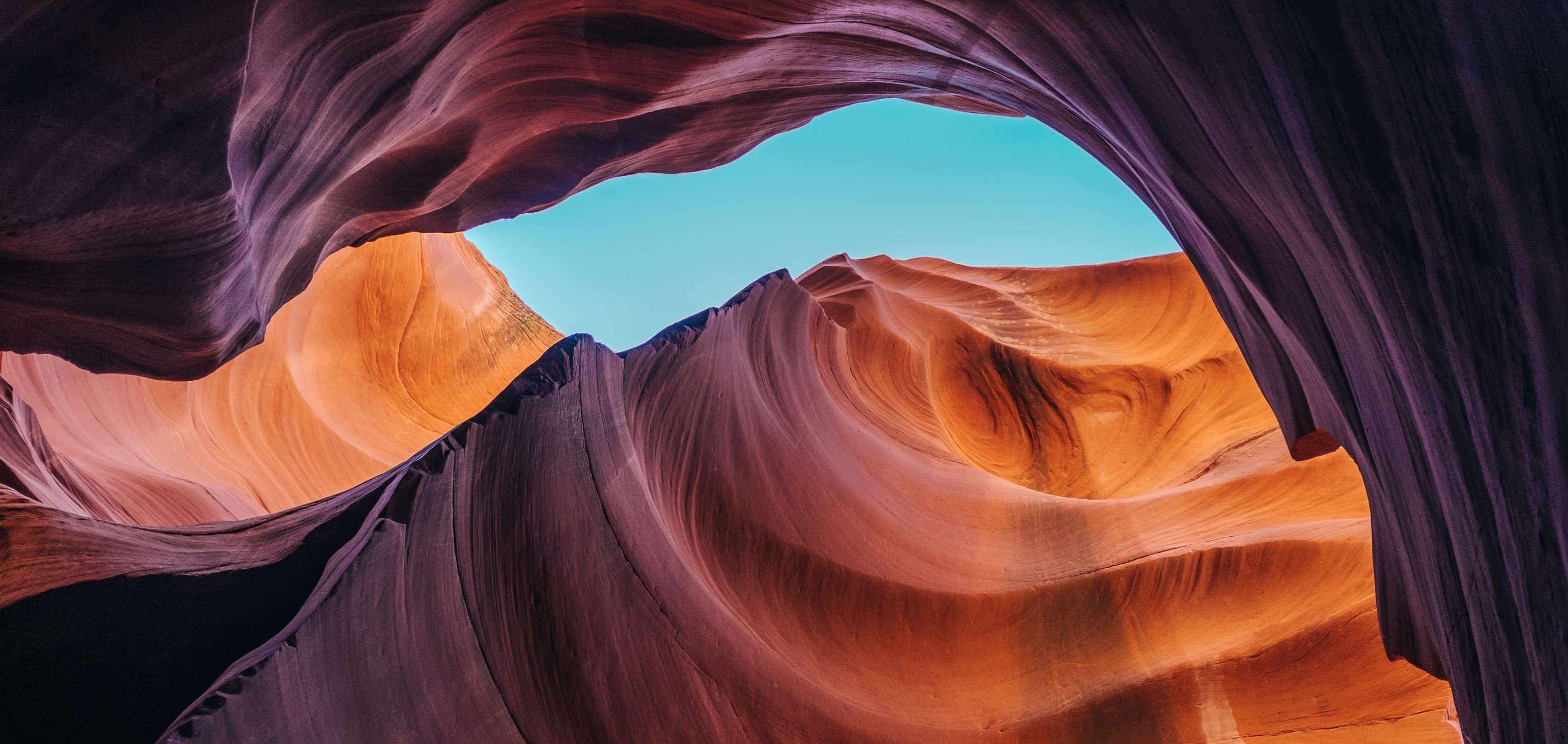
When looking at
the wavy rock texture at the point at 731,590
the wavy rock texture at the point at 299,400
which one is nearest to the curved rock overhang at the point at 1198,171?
the wavy rock texture at the point at 731,590

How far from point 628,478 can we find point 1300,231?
3.17 meters

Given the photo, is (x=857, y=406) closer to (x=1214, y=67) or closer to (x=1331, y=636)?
(x=1331, y=636)

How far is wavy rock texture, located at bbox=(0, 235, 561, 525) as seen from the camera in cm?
493

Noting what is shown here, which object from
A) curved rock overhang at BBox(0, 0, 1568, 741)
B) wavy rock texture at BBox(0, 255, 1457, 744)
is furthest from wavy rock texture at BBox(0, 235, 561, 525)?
curved rock overhang at BBox(0, 0, 1568, 741)

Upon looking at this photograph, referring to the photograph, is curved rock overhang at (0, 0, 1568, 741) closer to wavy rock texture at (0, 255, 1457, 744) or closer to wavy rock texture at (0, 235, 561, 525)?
wavy rock texture at (0, 255, 1457, 744)

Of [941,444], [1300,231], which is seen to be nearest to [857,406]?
[941,444]

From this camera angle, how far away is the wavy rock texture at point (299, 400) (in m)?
4.93

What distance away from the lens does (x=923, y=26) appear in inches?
152

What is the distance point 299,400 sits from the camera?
342 inches

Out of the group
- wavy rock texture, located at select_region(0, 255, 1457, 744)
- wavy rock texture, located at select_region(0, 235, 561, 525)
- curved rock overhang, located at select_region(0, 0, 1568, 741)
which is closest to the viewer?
curved rock overhang, located at select_region(0, 0, 1568, 741)

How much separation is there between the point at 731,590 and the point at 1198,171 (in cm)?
322

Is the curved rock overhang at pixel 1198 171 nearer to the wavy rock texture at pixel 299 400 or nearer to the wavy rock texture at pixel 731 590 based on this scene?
the wavy rock texture at pixel 731 590

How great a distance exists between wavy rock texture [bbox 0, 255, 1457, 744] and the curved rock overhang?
108cm

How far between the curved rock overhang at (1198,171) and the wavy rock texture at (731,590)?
1.08 m
